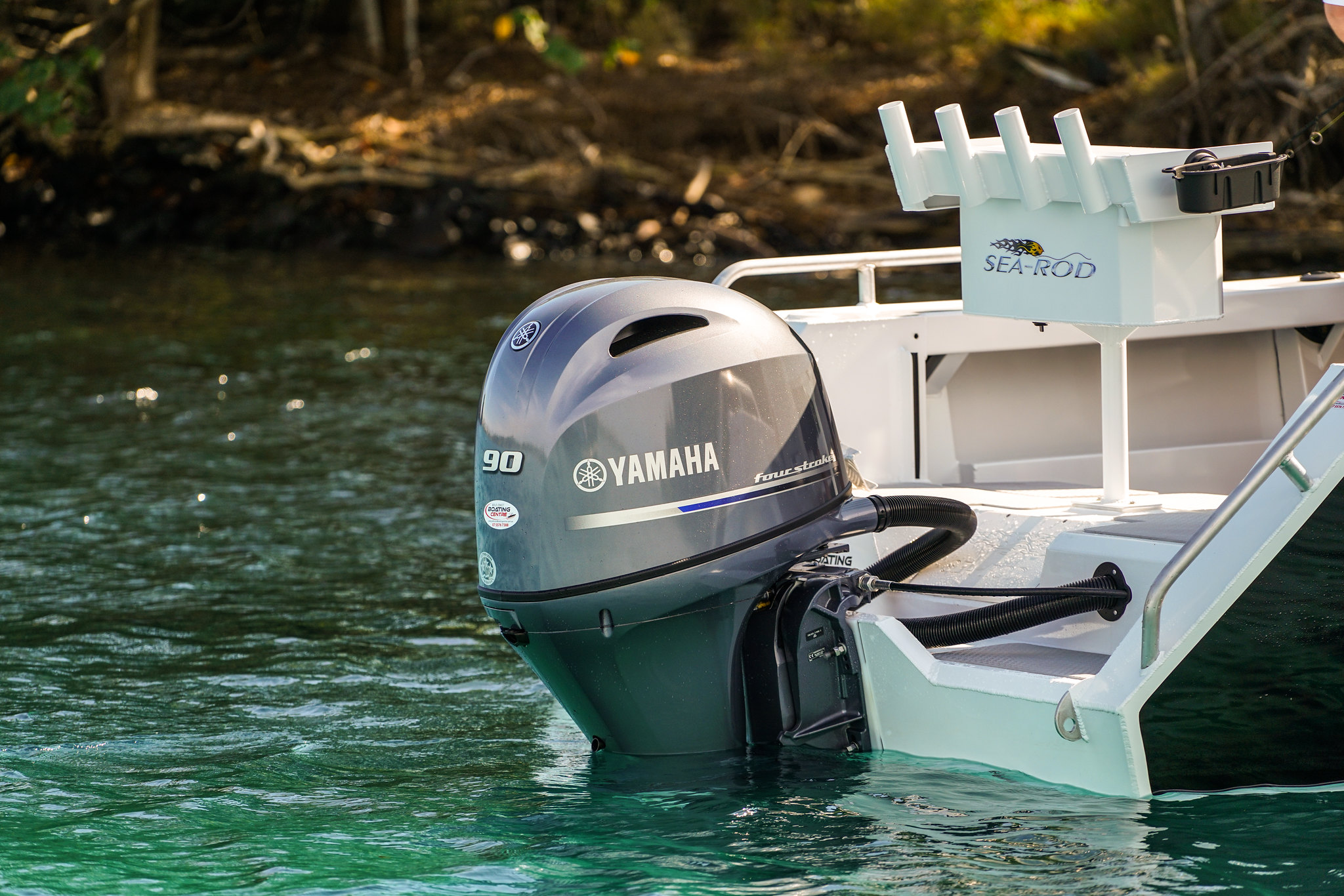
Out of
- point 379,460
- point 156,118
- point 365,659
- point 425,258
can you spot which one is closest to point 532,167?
point 425,258

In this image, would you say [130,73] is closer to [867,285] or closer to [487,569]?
[867,285]

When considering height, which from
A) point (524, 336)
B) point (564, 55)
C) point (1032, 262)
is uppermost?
point (564, 55)

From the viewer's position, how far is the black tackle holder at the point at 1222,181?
346cm

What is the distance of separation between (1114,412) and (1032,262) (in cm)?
41

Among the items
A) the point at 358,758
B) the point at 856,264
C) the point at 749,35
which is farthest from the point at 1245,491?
the point at 749,35

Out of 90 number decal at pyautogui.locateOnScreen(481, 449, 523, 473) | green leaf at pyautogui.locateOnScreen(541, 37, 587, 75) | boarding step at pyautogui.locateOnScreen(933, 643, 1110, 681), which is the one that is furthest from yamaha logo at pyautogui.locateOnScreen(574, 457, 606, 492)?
green leaf at pyautogui.locateOnScreen(541, 37, 587, 75)

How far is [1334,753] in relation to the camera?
11.1ft

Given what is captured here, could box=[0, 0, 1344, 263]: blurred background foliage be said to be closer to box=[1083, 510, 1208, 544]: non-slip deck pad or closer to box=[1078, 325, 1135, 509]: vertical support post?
box=[1078, 325, 1135, 509]: vertical support post

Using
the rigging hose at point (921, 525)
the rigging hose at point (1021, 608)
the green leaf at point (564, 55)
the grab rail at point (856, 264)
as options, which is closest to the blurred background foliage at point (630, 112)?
the green leaf at point (564, 55)

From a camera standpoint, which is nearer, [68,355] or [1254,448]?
[1254,448]

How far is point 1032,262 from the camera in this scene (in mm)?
3789

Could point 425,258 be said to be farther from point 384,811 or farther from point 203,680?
point 384,811

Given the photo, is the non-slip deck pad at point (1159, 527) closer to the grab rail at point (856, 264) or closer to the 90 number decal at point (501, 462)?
the grab rail at point (856, 264)

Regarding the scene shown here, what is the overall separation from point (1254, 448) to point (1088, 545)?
163 centimetres
